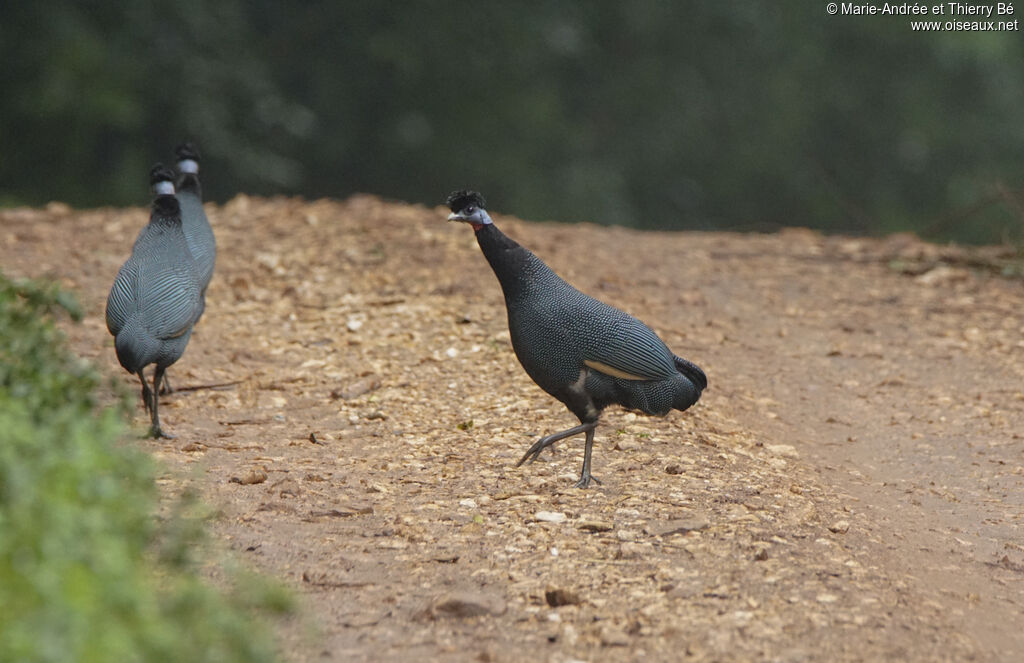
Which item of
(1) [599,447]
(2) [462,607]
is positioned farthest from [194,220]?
(2) [462,607]

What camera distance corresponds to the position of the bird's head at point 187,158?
6.80 meters

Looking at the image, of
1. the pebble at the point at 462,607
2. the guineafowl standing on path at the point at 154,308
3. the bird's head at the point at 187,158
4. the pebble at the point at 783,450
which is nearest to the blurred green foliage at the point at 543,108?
the pebble at the point at 783,450

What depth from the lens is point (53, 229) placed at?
889cm

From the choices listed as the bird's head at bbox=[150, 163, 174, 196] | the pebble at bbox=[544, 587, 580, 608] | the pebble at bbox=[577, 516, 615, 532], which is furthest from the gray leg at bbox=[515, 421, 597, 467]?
the bird's head at bbox=[150, 163, 174, 196]

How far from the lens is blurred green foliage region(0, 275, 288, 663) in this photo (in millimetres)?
2129

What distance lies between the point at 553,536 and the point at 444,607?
2.51 ft

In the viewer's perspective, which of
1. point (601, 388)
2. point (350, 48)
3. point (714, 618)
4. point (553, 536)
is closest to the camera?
point (714, 618)

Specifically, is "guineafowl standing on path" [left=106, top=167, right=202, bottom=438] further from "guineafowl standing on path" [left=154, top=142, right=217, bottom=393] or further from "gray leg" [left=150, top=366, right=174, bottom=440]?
"guineafowl standing on path" [left=154, top=142, right=217, bottom=393]

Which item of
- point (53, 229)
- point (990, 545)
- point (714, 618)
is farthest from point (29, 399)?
point (53, 229)

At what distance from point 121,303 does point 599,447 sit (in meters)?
2.10

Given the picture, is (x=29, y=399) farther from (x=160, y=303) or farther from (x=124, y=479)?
(x=160, y=303)

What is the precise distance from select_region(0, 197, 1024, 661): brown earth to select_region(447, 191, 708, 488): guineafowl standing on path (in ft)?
1.03

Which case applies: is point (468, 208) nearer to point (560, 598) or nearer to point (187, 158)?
point (560, 598)

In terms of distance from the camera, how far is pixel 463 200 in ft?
15.2
